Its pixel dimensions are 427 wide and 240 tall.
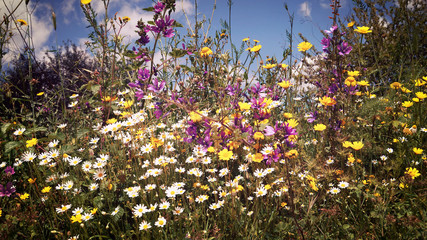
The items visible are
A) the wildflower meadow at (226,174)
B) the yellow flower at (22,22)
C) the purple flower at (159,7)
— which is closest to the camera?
the wildflower meadow at (226,174)

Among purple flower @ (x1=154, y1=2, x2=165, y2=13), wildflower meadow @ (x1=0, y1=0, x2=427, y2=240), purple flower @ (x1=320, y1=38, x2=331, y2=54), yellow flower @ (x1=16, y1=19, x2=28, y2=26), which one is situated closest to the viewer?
wildflower meadow @ (x1=0, y1=0, x2=427, y2=240)

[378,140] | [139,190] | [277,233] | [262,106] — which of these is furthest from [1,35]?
[378,140]

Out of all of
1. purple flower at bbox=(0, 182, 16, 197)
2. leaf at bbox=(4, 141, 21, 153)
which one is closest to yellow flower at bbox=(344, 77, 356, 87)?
purple flower at bbox=(0, 182, 16, 197)

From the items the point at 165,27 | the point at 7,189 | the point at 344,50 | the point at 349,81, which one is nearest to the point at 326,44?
the point at 344,50

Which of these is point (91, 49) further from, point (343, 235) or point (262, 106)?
point (343, 235)

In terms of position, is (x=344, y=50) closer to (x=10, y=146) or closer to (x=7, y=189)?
(x=7, y=189)

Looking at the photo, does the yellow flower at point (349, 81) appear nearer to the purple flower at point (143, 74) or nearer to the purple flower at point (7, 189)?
the purple flower at point (143, 74)

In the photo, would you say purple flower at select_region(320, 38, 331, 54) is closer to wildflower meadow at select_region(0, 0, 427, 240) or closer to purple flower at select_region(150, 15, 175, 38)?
wildflower meadow at select_region(0, 0, 427, 240)

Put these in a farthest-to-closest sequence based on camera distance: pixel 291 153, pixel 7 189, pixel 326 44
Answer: pixel 326 44
pixel 7 189
pixel 291 153

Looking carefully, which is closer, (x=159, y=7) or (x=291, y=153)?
(x=291, y=153)

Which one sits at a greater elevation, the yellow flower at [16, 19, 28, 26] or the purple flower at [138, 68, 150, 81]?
the yellow flower at [16, 19, 28, 26]

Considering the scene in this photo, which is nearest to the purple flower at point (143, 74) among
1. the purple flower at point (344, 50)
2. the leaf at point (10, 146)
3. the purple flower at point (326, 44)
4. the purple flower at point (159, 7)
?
the purple flower at point (159, 7)

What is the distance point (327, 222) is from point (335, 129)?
85 cm

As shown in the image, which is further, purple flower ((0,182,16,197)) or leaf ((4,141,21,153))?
leaf ((4,141,21,153))
